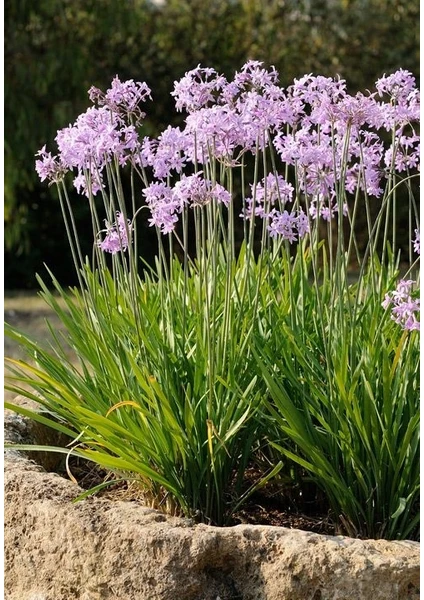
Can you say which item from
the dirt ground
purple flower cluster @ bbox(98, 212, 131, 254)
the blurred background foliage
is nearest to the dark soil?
purple flower cluster @ bbox(98, 212, 131, 254)

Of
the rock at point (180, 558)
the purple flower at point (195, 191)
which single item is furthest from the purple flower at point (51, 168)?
the rock at point (180, 558)

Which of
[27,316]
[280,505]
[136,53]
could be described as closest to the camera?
[280,505]

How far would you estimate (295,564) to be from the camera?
2.14 meters

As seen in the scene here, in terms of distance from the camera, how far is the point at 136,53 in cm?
941

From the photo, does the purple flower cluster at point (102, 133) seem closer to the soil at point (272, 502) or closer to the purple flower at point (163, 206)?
the purple flower at point (163, 206)

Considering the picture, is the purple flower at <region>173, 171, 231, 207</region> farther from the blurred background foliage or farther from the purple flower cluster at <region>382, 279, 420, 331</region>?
A: the blurred background foliage

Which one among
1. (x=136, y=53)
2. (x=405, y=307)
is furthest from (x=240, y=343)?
(x=136, y=53)

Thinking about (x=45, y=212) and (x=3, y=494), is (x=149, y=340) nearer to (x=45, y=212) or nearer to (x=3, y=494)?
(x=3, y=494)

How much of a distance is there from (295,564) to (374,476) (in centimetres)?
36

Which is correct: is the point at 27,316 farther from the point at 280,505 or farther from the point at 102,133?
the point at 102,133

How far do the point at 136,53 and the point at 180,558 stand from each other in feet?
25.6

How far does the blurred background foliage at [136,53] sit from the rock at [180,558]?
6.28 meters

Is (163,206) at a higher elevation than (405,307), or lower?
higher

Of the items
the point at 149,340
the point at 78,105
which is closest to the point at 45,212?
the point at 78,105
